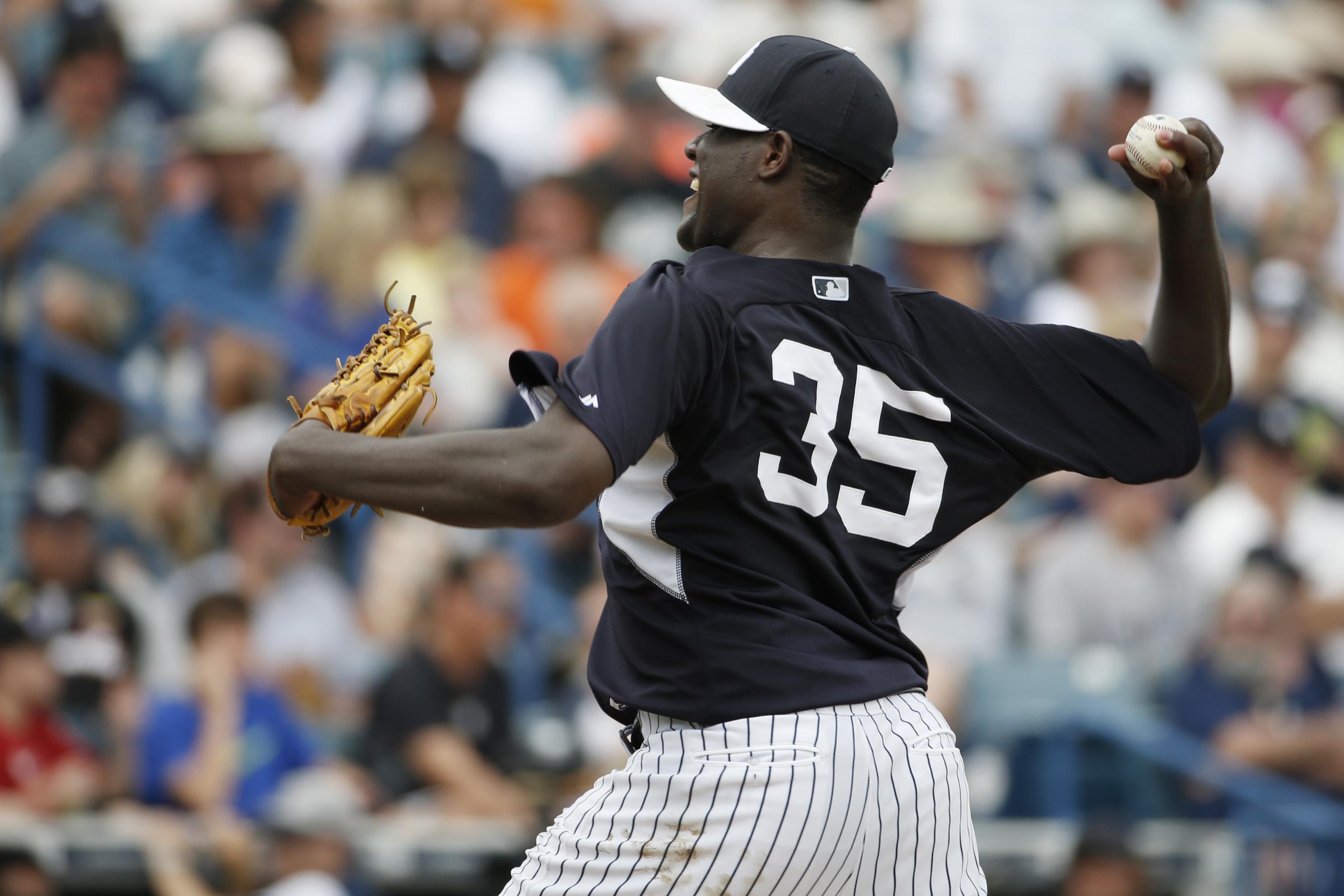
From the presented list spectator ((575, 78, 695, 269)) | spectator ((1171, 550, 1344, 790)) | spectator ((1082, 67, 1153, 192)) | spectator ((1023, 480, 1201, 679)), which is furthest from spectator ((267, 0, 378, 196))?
spectator ((1171, 550, 1344, 790))

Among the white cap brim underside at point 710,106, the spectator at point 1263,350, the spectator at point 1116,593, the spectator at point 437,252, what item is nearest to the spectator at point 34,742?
the spectator at point 437,252

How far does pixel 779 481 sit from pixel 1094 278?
19.8 ft

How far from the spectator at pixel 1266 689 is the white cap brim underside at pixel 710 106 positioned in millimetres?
4569

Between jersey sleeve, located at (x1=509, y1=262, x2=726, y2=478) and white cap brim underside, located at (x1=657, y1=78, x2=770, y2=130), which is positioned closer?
jersey sleeve, located at (x1=509, y1=262, x2=726, y2=478)

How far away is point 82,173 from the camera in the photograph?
719cm

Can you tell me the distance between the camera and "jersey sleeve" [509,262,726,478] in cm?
214

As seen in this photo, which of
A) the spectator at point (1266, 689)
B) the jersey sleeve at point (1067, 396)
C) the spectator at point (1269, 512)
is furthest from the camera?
the spectator at point (1269, 512)

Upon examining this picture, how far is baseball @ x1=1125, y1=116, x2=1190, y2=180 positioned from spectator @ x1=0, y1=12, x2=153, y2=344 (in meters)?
5.58

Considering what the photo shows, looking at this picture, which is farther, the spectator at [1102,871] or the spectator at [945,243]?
the spectator at [945,243]

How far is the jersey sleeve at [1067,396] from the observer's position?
2.62 meters

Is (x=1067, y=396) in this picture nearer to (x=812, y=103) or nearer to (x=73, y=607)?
(x=812, y=103)

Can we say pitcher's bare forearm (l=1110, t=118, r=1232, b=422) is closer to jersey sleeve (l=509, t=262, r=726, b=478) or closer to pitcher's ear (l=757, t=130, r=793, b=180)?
pitcher's ear (l=757, t=130, r=793, b=180)

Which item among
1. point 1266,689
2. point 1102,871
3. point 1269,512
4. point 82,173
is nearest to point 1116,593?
point 1266,689

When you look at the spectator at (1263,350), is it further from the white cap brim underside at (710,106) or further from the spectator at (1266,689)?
the white cap brim underside at (710,106)
